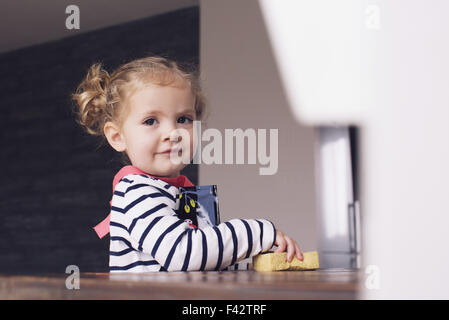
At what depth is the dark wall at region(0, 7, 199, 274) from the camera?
3635mm

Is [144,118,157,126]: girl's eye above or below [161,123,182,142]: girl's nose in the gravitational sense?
above

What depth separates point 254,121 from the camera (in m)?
2.85

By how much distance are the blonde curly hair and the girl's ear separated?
0.6 inches

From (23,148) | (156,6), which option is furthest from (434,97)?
(23,148)

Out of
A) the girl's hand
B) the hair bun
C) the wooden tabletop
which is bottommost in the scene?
the wooden tabletop

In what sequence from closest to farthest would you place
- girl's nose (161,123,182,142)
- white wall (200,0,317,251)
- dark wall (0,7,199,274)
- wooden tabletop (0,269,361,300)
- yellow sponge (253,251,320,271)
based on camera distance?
wooden tabletop (0,269,361,300) < yellow sponge (253,251,320,271) < girl's nose (161,123,182,142) < white wall (200,0,317,251) < dark wall (0,7,199,274)

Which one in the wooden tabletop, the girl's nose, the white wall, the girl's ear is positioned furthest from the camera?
the white wall

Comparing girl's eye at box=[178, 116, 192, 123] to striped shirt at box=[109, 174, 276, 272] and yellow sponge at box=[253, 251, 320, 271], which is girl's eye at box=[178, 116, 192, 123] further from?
yellow sponge at box=[253, 251, 320, 271]

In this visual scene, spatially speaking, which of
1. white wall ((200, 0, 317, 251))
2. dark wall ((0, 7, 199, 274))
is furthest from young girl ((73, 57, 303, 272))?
dark wall ((0, 7, 199, 274))

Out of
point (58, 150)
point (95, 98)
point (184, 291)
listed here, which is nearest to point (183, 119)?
point (95, 98)

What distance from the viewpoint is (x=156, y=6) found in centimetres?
350

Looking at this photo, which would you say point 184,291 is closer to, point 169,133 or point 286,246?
point 286,246

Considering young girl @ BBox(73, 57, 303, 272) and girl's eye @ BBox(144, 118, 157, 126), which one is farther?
girl's eye @ BBox(144, 118, 157, 126)
